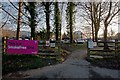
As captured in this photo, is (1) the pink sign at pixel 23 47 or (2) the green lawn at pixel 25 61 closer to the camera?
(2) the green lawn at pixel 25 61

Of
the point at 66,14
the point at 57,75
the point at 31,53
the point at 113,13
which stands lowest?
the point at 57,75

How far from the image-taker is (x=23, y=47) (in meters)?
13.7

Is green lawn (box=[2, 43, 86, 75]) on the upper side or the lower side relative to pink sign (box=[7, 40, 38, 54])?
lower

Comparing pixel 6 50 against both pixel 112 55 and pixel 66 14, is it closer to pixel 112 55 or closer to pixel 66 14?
pixel 112 55

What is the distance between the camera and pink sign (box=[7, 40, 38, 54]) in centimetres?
1365

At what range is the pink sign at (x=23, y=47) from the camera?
13.6 m

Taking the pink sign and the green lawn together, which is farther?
the pink sign

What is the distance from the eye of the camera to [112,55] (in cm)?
1352

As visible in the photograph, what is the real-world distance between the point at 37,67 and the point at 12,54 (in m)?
3.22

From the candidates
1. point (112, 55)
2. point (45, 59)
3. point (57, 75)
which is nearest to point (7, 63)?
point (45, 59)

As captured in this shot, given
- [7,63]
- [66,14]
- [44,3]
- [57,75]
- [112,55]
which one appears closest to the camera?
[57,75]

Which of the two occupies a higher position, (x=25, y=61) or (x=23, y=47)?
(x=23, y=47)

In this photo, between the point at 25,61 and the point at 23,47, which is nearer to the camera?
the point at 25,61

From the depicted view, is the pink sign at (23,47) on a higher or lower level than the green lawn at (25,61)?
higher
